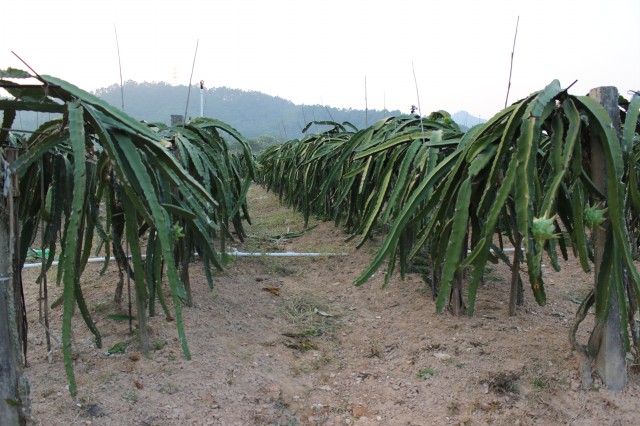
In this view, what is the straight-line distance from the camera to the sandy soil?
2.04 metres

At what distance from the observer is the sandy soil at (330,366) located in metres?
2.04

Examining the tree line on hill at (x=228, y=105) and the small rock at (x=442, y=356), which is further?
the tree line on hill at (x=228, y=105)

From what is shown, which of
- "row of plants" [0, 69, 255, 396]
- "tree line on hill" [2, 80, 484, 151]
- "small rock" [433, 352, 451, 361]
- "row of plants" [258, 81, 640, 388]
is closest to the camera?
"row of plants" [0, 69, 255, 396]

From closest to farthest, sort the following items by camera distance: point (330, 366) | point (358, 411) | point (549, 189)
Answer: point (549, 189) → point (358, 411) → point (330, 366)

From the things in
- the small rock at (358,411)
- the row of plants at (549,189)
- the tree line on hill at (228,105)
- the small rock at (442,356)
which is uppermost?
the tree line on hill at (228,105)

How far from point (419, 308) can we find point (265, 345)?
3.46ft

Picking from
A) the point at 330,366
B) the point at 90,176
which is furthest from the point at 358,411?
the point at 90,176

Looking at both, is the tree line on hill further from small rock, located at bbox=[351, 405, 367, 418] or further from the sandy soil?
small rock, located at bbox=[351, 405, 367, 418]

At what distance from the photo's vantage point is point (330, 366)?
2680mm

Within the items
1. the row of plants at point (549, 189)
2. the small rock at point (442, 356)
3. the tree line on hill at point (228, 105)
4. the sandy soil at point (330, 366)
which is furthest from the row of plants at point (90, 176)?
the tree line on hill at point (228, 105)

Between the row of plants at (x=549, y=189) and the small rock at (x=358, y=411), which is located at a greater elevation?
the row of plants at (x=549, y=189)

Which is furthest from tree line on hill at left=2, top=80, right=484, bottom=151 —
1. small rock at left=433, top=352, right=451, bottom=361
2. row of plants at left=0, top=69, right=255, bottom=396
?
row of plants at left=0, top=69, right=255, bottom=396

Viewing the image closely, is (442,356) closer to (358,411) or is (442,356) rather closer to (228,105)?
(358,411)

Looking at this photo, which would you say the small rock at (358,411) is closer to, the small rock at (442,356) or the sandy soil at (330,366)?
the sandy soil at (330,366)
